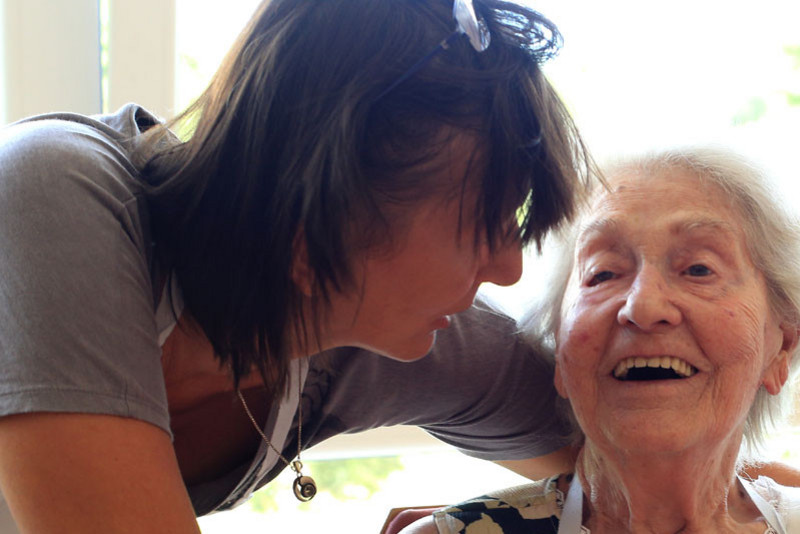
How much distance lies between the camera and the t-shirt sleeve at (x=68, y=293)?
0.92m

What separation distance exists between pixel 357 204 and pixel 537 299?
731mm

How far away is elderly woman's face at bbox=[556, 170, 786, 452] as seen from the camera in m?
1.41

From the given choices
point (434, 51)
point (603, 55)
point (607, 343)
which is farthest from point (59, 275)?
point (603, 55)

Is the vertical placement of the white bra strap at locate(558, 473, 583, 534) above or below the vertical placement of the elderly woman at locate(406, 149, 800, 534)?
below

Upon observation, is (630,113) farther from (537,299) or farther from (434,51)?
(434,51)

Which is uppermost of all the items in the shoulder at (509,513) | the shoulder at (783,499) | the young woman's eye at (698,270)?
the young woman's eye at (698,270)

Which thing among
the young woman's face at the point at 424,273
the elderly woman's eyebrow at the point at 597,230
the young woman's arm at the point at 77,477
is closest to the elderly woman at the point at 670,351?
the elderly woman's eyebrow at the point at 597,230

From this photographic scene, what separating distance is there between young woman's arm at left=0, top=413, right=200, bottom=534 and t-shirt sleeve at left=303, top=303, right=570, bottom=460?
570 mm

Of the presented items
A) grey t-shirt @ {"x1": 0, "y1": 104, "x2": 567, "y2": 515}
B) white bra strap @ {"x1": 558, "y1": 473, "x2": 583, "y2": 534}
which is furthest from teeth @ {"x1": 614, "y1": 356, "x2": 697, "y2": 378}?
grey t-shirt @ {"x1": 0, "y1": 104, "x2": 567, "y2": 515}

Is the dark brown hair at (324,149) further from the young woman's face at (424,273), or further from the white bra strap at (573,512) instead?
the white bra strap at (573,512)

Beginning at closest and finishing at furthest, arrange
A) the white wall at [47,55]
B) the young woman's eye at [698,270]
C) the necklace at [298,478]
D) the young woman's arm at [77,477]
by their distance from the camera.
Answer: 1. the young woman's arm at [77,477]
2. the necklace at [298,478]
3. the young woman's eye at [698,270]
4. the white wall at [47,55]

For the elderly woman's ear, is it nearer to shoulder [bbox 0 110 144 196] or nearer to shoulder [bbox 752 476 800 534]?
shoulder [bbox 752 476 800 534]

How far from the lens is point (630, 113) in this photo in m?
1.78

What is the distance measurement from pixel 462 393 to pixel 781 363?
560 millimetres
